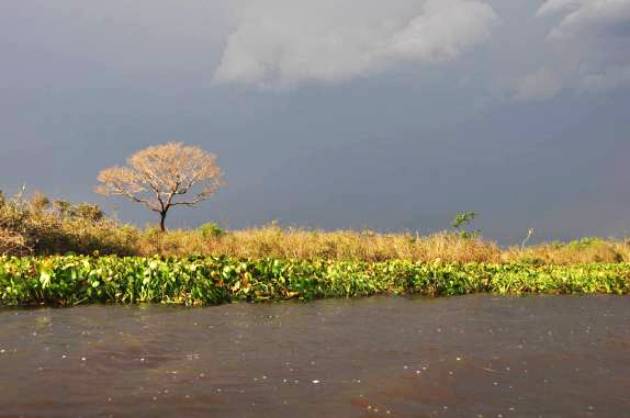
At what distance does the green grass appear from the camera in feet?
43.0

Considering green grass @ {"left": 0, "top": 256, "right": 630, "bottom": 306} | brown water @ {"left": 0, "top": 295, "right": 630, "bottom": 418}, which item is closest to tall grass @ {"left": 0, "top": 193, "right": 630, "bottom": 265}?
green grass @ {"left": 0, "top": 256, "right": 630, "bottom": 306}

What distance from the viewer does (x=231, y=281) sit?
44.9 feet

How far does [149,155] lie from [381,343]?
31640 mm

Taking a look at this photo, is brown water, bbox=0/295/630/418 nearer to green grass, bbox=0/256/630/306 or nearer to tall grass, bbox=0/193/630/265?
green grass, bbox=0/256/630/306

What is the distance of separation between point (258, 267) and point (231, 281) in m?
0.78

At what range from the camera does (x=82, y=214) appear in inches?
1409

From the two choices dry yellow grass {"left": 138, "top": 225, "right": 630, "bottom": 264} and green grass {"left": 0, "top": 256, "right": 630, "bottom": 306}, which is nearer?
green grass {"left": 0, "top": 256, "right": 630, "bottom": 306}

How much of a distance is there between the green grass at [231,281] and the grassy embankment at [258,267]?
0.02 m

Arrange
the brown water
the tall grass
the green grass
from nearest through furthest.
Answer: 1. the brown water
2. the green grass
3. the tall grass

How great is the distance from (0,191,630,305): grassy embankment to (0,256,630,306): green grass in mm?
23

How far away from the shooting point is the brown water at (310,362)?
6.56 m

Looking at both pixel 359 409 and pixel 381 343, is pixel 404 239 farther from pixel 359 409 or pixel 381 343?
pixel 359 409

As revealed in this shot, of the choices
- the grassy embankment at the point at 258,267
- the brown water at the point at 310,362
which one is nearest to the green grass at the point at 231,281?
the grassy embankment at the point at 258,267

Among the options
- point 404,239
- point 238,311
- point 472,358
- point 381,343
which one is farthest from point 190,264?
point 404,239
